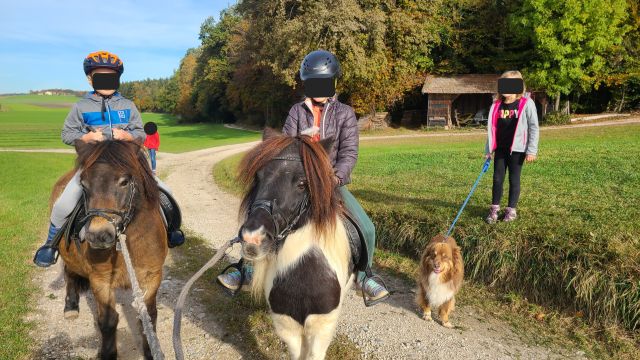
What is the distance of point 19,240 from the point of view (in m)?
8.03

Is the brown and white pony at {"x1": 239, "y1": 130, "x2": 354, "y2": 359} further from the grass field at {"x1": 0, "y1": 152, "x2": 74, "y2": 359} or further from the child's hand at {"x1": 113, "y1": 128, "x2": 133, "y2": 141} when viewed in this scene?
the grass field at {"x1": 0, "y1": 152, "x2": 74, "y2": 359}

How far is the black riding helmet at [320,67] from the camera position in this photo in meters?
3.59

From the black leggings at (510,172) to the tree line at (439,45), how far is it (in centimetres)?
2325

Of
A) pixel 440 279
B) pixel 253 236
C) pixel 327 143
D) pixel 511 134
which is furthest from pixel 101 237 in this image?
pixel 511 134

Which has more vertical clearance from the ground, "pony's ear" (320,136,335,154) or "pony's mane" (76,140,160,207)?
"pony's ear" (320,136,335,154)

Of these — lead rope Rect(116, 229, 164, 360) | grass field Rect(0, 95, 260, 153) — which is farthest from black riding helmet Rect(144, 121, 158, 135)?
lead rope Rect(116, 229, 164, 360)

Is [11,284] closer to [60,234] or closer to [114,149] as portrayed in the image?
[60,234]

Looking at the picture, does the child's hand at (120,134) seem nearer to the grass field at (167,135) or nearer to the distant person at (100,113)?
the distant person at (100,113)

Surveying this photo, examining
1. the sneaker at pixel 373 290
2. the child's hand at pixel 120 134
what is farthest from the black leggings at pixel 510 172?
the child's hand at pixel 120 134

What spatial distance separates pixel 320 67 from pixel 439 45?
38.0 metres

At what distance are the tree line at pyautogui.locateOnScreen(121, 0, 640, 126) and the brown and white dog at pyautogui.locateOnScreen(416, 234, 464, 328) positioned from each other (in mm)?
24960

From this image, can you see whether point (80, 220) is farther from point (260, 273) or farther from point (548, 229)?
→ point (548, 229)

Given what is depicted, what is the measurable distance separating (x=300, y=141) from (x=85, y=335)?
378 cm

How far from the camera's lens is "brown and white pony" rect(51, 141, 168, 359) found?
10.3 ft
